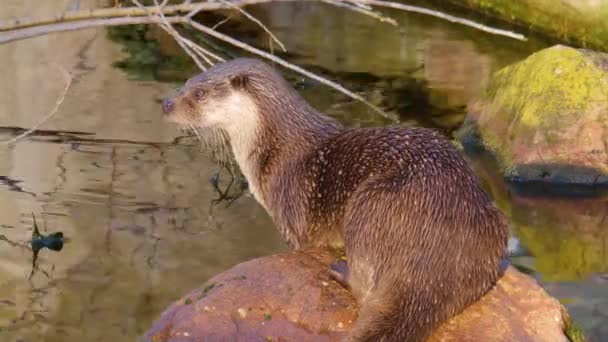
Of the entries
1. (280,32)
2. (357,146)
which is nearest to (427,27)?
(280,32)

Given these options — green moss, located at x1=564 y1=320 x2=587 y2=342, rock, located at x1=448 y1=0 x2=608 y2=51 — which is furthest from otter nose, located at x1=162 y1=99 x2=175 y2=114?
rock, located at x1=448 y1=0 x2=608 y2=51

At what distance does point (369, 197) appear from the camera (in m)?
3.37

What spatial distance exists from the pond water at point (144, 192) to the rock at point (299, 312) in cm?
83

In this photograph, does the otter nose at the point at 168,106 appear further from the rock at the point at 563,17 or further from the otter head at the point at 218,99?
the rock at the point at 563,17

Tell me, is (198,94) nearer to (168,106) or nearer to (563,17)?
(168,106)

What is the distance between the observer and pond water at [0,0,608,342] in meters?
4.64

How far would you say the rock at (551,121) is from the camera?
247 inches

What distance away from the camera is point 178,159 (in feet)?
20.9

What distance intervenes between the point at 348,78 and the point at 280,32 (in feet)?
5.86

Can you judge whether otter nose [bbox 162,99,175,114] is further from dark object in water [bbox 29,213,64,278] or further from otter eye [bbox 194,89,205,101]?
dark object in water [bbox 29,213,64,278]

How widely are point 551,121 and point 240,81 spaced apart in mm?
3110

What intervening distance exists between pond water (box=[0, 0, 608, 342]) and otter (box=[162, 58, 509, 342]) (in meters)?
0.78

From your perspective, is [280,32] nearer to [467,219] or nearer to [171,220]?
[171,220]

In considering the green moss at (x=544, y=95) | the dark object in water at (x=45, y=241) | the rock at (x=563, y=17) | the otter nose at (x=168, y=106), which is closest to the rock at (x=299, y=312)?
the otter nose at (x=168, y=106)
